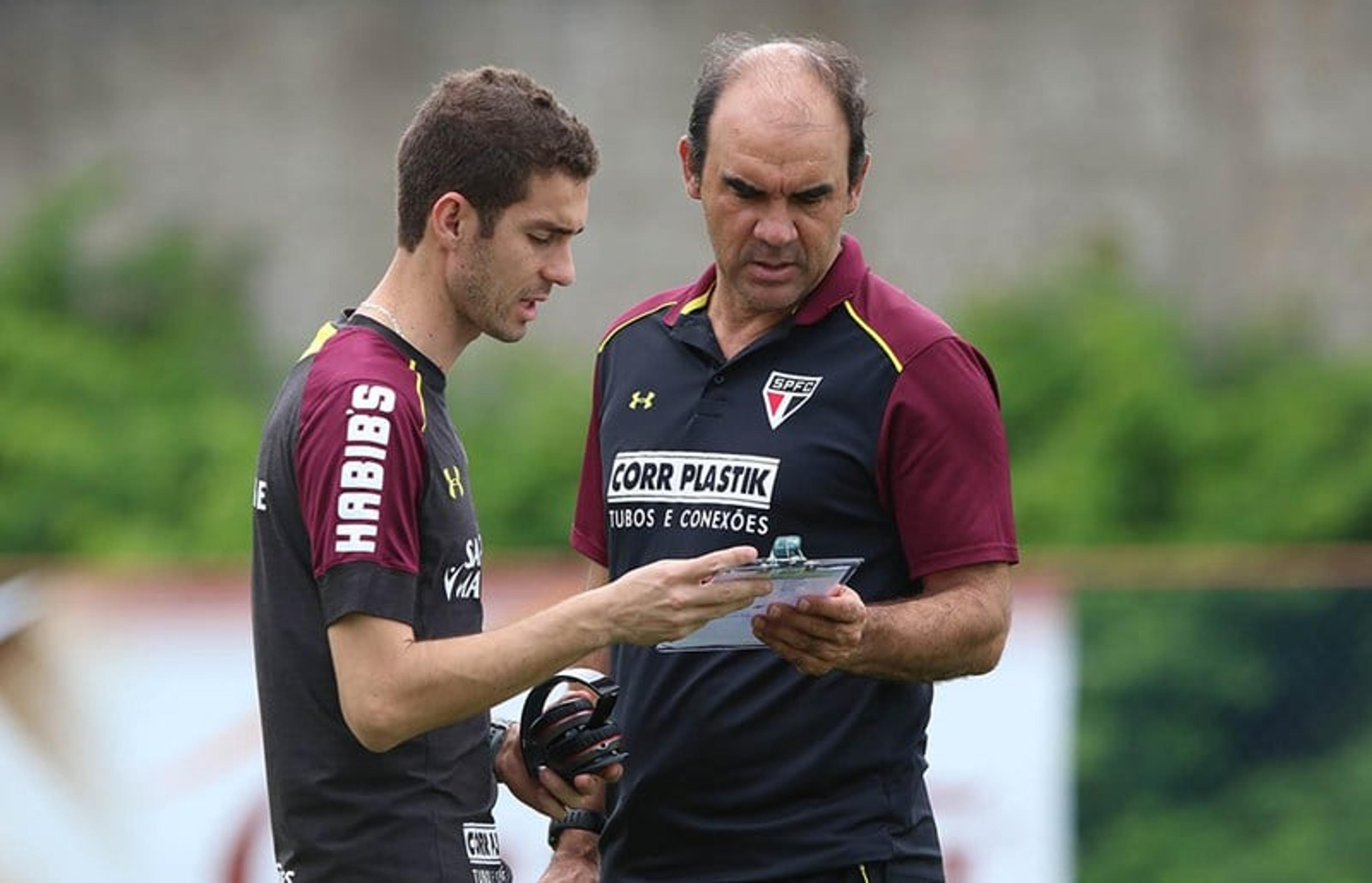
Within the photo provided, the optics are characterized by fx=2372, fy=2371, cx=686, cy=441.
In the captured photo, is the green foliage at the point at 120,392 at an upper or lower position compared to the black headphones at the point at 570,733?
upper

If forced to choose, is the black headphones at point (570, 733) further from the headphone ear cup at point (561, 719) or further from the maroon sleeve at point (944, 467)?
the maroon sleeve at point (944, 467)

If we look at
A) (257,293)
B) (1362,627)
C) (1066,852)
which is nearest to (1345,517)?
(1362,627)

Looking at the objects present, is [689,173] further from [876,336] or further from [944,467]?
[944,467]

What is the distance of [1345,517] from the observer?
10.0m

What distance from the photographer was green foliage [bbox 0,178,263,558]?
10680mm

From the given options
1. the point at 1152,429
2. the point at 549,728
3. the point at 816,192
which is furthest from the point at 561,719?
the point at 1152,429

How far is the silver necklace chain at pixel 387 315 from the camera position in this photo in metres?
4.01

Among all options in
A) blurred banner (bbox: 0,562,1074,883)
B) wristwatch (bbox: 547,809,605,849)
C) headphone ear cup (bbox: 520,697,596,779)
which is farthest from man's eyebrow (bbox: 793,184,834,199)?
blurred banner (bbox: 0,562,1074,883)

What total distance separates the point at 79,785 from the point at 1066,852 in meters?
3.19

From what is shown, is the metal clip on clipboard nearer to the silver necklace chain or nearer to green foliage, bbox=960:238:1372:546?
the silver necklace chain

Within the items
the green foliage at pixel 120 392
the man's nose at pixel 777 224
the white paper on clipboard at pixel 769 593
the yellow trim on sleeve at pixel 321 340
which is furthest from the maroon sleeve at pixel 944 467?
the green foliage at pixel 120 392

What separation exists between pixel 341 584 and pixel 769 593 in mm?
679

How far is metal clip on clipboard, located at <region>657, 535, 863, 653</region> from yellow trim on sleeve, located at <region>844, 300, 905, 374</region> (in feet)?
1.16

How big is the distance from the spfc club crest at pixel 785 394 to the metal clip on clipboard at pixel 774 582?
0.25 m
